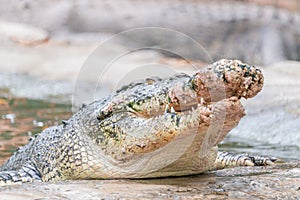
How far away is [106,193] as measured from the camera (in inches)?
132

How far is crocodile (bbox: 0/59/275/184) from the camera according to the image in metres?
3.49

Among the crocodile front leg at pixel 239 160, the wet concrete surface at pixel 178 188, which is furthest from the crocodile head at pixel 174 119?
the crocodile front leg at pixel 239 160

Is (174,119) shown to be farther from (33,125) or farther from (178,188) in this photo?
(33,125)

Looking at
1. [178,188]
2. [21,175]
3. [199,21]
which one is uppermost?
[199,21]

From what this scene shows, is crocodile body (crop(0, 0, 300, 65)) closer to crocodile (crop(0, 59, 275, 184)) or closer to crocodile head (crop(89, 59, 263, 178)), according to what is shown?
crocodile (crop(0, 59, 275, 184))

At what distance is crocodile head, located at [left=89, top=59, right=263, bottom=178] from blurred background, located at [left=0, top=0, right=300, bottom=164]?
265 centimetres

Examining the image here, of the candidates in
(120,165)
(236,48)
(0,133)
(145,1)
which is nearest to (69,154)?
(120,165)

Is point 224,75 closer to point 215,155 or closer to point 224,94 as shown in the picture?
point 224,94

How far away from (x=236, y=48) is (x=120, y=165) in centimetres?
1024

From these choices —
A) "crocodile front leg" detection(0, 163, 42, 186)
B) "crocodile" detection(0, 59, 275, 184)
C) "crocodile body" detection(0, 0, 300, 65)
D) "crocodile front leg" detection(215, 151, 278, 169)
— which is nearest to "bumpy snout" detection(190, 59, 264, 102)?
"crocodile" detection(0, 59, 275, 184)

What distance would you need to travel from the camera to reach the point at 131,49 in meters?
13.0

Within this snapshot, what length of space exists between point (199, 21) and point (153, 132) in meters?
11.6

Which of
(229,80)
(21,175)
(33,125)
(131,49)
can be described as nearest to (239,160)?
(229,80)

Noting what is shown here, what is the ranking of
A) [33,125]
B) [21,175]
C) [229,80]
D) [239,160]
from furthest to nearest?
[33,125] → [239,160] → [21,175] → [229,80]
